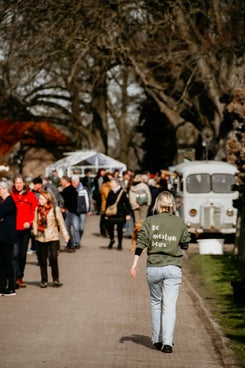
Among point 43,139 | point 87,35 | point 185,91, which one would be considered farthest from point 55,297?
point 43,139

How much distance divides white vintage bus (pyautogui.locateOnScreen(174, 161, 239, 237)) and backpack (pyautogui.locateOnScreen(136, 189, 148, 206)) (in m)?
1.76

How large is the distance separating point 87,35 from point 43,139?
3373cm

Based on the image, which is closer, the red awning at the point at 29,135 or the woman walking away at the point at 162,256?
the woman walking away at the point at 162,256

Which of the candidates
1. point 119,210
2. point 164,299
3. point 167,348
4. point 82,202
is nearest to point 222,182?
point 82,202

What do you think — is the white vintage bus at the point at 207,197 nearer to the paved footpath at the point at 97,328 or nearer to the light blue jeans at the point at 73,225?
the light blue jeans at the point at 73,225

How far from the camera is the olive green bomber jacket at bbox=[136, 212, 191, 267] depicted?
10656 mm

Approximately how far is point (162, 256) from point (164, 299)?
1.47 ft

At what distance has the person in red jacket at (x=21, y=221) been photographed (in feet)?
55.6

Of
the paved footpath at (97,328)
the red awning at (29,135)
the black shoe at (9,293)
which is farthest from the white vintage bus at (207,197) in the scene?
the red awning at (29,135)

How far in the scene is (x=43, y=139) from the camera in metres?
69.1

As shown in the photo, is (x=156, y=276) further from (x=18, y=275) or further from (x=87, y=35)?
(x=87, y=35)

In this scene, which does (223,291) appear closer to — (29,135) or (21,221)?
(21,221)

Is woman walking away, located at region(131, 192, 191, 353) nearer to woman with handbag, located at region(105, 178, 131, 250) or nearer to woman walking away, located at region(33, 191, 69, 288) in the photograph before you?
woman walking away, located at region(33, 191, 69, 288)

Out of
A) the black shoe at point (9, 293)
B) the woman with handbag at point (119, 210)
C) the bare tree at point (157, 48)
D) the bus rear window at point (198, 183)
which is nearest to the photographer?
the black shoe at point (9, 293)
